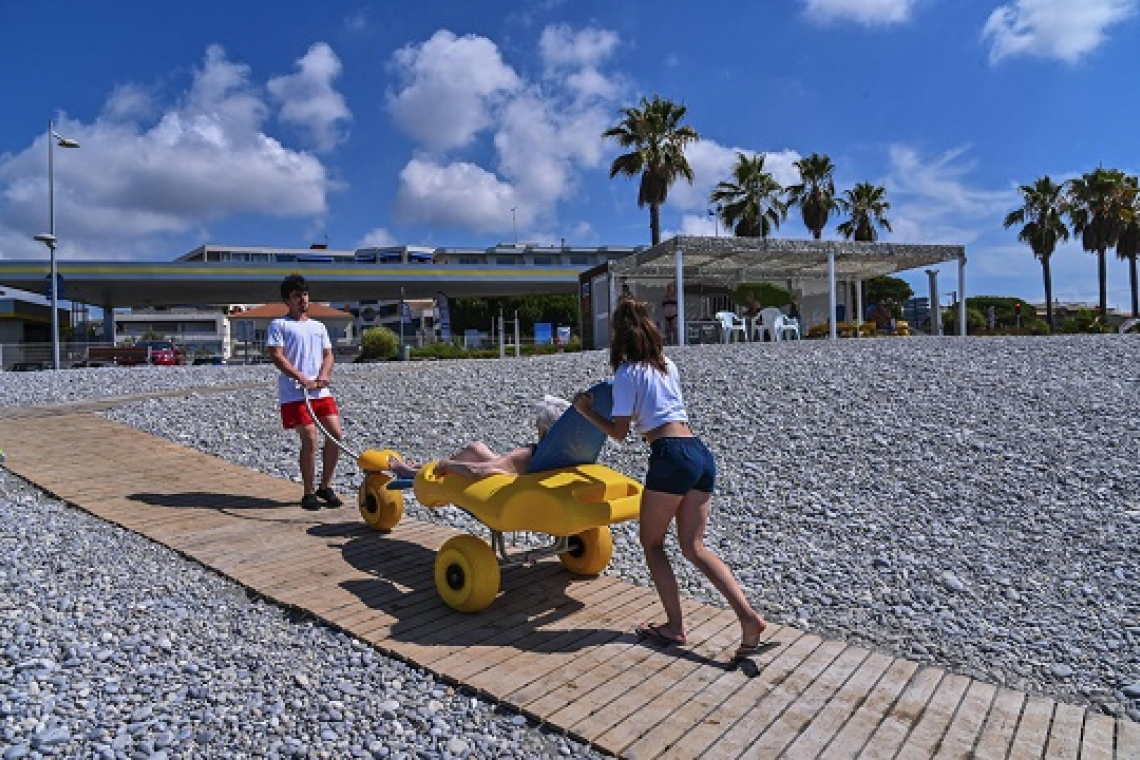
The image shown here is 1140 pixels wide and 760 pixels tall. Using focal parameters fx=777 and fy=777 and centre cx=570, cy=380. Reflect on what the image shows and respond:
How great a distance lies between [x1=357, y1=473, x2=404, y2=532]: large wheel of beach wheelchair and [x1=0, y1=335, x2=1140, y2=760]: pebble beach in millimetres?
712

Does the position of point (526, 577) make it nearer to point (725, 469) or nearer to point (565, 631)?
point (565, 631)

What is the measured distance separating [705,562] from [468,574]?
1137 mm

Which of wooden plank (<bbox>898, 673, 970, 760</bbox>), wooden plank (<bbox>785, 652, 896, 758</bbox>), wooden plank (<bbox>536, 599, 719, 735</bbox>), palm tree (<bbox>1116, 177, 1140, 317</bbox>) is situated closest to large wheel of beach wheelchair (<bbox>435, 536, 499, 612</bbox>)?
wooden plank (<bbox>536, 599, 719, 735</bbox>)

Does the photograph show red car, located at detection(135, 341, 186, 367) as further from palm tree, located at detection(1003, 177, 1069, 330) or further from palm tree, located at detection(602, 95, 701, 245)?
palm tree, located at detection(1003, 177, 1069, 330)

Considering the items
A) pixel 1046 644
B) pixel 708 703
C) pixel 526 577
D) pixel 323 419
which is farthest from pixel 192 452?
pixel 1046 644

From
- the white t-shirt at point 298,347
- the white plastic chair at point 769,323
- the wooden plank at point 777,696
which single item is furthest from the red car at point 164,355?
the wooden plank at point 777,696

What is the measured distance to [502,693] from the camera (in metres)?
3.03

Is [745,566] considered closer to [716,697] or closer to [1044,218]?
[716,697]

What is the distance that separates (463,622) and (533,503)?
27.0 inches

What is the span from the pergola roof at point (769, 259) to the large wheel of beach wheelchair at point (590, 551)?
15.4m

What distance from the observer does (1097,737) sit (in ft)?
9.32

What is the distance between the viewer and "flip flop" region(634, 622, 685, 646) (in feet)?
11.5

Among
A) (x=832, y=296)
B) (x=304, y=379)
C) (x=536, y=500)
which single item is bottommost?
(x=536, y=500)

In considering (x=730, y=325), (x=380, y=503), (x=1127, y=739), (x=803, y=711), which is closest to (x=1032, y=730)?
(x=1127, y=739)
